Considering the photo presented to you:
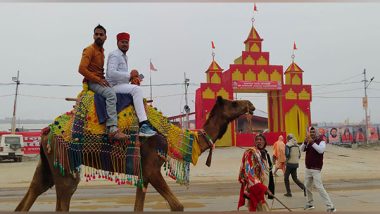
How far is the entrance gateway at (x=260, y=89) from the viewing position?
32.1m

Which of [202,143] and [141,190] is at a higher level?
[202,143]

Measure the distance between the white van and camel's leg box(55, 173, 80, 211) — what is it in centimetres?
2582

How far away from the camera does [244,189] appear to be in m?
6.61

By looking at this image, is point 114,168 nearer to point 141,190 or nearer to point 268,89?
point 141,190

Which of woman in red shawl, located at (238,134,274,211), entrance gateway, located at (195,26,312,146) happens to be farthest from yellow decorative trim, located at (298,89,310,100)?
woman in red shawl, located at (238,134,274,211)

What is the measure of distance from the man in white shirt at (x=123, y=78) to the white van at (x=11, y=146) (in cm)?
2596

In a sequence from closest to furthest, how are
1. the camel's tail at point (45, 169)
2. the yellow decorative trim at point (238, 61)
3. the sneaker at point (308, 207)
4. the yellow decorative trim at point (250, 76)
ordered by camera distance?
the camel's tail at point (45, 169) → the sneaker at point (308, 207) → the yellow decorative trim at point (250, 76) → the yellow decorative trim at point (238, 61)

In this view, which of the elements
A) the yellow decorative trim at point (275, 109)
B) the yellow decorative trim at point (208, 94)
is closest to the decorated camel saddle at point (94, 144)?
the yellow decorative trim at point (208, 94)

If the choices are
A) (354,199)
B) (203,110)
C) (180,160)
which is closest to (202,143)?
(180,160)

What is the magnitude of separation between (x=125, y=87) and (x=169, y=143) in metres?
1.07

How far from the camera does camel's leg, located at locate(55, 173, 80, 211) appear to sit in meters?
5.75

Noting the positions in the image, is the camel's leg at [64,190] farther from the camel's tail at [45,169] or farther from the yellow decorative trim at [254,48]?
the yellow decorative trim at [254,48]

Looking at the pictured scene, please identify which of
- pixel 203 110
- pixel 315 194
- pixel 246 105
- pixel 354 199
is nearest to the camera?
pixel 246 105

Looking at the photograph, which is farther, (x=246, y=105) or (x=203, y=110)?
(x=203, y=110)
